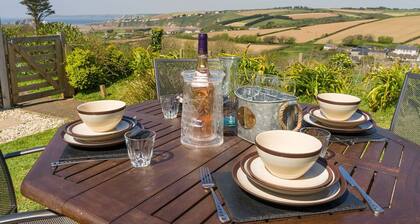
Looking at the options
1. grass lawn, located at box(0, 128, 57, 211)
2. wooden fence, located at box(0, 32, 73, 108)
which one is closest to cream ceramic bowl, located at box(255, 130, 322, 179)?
grass lawn, located at box(0, 128, 57, 211)

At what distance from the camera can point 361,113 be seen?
5.45ft

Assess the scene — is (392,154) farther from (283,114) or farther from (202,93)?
(202,93)

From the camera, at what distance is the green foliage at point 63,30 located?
25.2ft

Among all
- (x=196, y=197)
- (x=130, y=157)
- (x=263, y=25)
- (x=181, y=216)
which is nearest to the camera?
(x=181, y=216)

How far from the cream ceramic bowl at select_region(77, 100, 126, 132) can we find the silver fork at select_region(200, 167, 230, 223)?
429mm

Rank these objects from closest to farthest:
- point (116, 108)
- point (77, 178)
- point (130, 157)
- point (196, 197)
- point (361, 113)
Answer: point (196, 197)
point (77, 178)
point (130, 157)
point (116, 108)
point (361, 113)

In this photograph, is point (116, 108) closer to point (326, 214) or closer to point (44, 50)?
point (326, 214)

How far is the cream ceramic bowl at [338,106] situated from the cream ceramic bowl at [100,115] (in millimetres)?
915

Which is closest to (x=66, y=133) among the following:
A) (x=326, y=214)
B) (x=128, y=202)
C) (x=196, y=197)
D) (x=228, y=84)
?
(x=128, y=202)

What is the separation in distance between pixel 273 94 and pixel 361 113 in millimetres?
548

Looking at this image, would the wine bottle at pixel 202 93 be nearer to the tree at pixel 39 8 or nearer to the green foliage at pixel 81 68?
the green foliage at pixel 81 68

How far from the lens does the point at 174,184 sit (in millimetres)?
1044

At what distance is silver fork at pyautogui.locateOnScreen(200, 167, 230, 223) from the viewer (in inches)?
33.7

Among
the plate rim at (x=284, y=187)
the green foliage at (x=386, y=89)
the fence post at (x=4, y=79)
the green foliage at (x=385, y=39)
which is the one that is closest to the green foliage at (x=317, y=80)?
the green foliage at (x=386, y=89)
